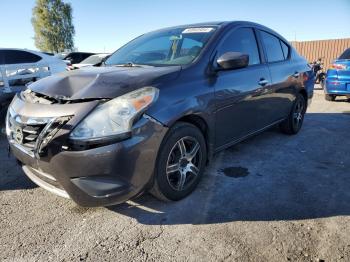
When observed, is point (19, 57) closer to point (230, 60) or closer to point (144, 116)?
point (230, 60)

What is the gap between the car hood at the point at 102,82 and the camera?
262 cm

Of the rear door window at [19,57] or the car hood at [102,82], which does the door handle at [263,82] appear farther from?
the rear door window at [19,57]

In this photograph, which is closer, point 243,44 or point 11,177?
point 11,177

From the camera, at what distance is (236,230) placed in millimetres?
2701

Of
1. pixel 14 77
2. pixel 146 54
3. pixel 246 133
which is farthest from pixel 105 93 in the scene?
pixel 14 77

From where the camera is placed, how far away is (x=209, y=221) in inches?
112

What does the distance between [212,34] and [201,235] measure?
2.10m

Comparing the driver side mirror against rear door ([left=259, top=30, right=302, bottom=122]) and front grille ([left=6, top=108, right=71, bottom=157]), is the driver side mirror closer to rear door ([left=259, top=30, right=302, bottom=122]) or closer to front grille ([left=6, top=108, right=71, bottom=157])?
rear door ([left=259, top=30, right=302, bottom=122])

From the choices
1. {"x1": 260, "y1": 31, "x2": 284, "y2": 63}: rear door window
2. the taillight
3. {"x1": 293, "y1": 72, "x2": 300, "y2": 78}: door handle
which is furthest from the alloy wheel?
the taillight

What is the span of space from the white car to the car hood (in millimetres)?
3160

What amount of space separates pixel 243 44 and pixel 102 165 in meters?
2.44

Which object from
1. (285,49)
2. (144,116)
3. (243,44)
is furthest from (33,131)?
(285,49)

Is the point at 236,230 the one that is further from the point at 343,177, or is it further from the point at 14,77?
the point at 14,77

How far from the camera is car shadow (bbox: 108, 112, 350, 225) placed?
295cm
